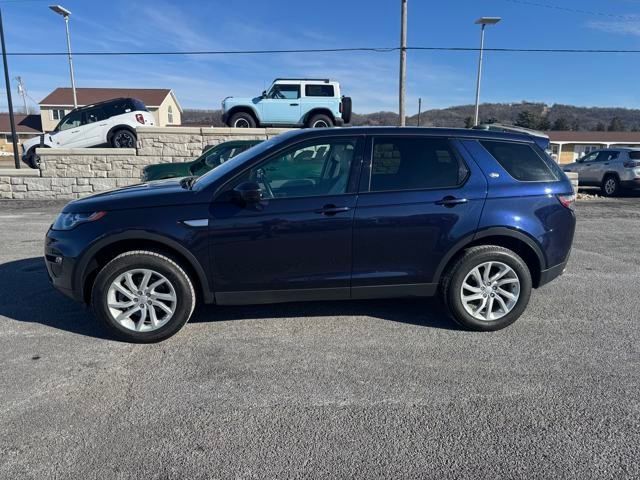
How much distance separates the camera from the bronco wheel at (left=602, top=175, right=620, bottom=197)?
14.8m

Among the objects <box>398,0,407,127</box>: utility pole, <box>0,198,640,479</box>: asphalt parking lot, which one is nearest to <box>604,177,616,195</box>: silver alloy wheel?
<box>398,0,407,127</box>: utility pole

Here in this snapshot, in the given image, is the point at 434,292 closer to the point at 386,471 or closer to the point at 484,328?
the point at 484,328

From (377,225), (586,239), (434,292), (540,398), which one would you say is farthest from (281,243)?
(586,239)

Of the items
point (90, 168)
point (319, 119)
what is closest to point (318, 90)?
point (319, 119)

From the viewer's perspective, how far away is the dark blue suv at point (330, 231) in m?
3.55

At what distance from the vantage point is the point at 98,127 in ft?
49.1

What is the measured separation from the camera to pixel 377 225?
144 inches

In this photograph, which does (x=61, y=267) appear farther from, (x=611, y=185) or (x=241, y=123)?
(x=611, y=185)

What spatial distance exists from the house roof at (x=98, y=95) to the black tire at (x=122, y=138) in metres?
38.5

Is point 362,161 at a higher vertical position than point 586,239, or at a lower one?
higher

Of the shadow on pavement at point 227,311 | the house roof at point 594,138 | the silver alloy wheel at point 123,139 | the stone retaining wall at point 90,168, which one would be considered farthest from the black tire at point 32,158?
the house roof at point 594,138

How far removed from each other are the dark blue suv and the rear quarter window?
13 millimetres

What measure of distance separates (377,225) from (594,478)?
2142 mm

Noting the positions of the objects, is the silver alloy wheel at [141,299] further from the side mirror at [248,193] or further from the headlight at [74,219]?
the side mirror at [248,193]
